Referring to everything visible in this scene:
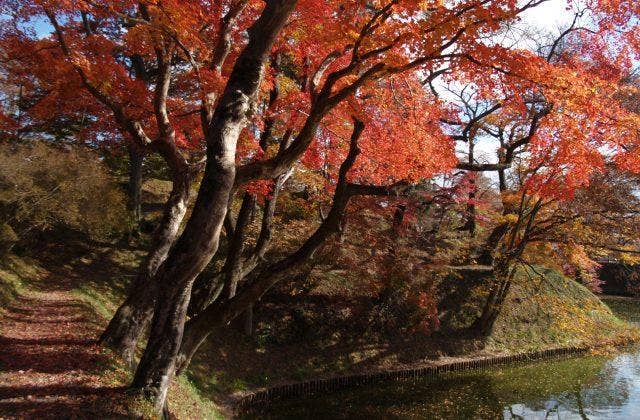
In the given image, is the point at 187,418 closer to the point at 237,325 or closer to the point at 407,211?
the point at 237,325

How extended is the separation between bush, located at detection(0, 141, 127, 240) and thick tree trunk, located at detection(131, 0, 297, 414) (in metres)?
8.85

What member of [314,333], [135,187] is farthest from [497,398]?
[135,187]

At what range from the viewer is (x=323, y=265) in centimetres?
1617

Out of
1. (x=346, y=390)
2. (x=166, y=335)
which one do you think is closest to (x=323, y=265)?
(x=346, y=390)

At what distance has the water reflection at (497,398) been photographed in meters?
10.6

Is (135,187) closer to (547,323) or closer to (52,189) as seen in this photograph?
(52,189)

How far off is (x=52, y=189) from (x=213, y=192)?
997 cm

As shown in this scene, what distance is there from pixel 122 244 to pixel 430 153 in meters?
12.6

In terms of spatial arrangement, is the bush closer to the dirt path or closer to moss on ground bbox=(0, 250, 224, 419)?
moss on ground bbox=(0, 250, 224, 419)

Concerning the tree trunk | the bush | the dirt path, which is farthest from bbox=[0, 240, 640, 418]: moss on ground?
the bush

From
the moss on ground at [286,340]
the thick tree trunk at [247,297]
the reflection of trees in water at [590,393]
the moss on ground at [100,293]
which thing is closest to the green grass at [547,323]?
the moss on ground at [286,340]

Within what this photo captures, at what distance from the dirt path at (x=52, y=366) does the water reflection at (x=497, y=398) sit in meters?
4.70

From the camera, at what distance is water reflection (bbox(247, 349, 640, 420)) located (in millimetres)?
10562

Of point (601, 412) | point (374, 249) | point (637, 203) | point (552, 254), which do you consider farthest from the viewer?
point (552, 254)
